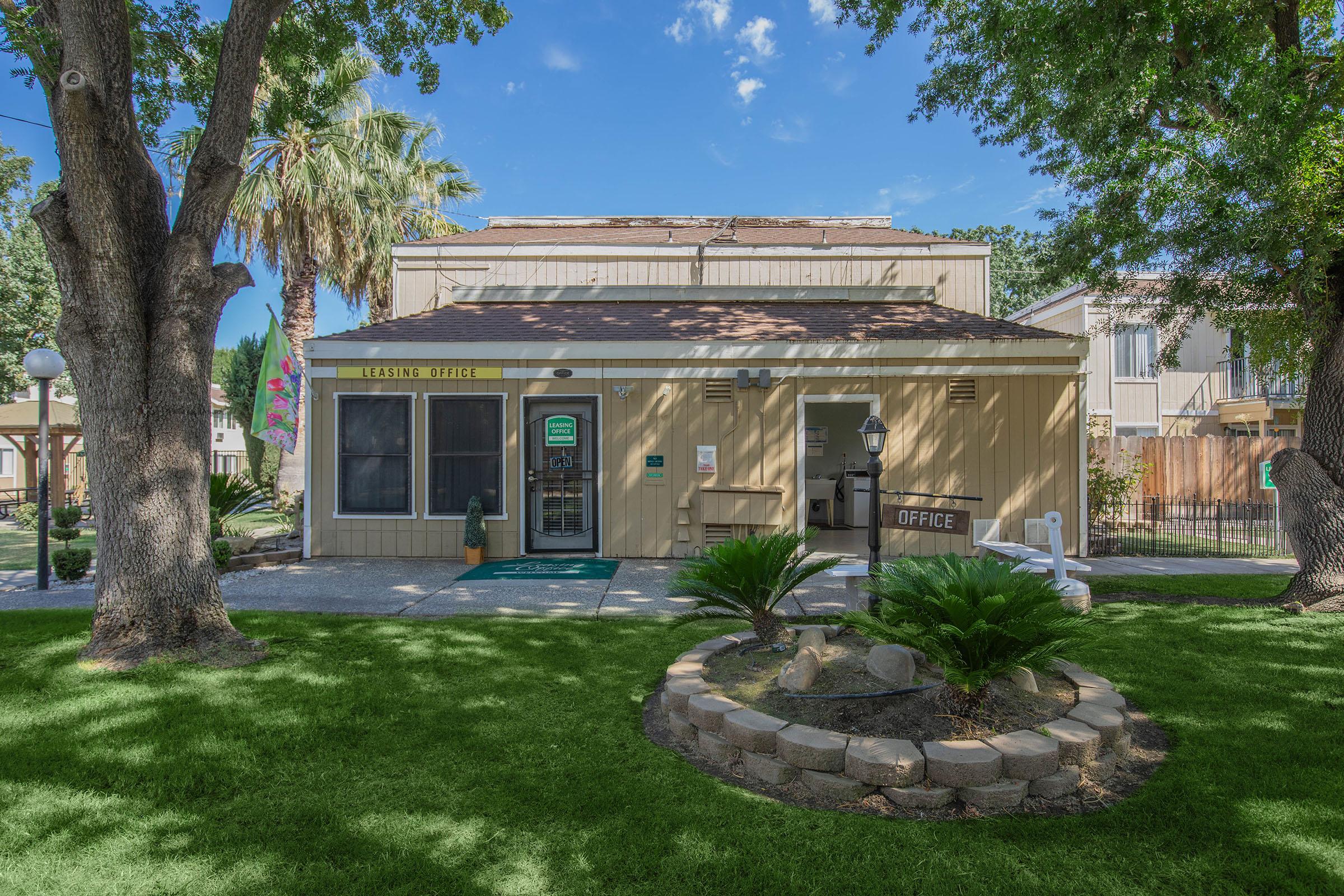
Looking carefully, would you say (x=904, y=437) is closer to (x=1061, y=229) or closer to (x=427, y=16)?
(x=1061, y=229)

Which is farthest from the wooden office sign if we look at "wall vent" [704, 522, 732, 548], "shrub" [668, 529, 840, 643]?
"wall vent" [704, 522, 732, 548]

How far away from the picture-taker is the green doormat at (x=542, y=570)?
779 centimetres

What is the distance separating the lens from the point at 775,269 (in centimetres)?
1209

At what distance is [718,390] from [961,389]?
3.28 m

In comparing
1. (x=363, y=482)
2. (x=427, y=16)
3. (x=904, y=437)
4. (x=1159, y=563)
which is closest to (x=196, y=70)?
(x=427, y=16)

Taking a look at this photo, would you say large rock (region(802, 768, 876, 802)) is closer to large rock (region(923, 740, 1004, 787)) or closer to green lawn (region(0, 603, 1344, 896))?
green lawn (region(0, 603, 1344, 896))

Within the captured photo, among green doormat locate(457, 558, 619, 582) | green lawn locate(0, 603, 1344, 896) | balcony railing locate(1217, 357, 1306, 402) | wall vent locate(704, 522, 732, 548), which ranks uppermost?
balcony railing locate(1217, 357, 1306, 402)

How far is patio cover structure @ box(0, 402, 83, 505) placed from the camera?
1545 cm

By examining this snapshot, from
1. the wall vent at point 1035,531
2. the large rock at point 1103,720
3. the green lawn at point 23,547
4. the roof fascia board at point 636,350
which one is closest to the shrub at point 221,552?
the green lawn at point 23,547

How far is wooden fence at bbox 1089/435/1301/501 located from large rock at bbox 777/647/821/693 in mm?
12774

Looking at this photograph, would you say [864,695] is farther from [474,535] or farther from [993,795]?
[474,535]

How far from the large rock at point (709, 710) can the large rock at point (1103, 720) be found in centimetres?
166

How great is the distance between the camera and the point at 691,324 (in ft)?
32.3

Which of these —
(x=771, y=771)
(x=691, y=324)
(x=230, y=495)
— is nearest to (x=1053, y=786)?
(x=771, y=771)
